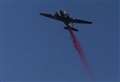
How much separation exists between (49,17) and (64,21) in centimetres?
548

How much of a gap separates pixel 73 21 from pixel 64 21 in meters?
2.12

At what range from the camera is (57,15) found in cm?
9956

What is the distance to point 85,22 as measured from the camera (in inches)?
4109

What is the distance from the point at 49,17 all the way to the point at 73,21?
18.8 feet

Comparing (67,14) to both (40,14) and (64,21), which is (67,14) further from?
(40,14)

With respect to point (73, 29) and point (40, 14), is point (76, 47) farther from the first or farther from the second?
point (40, 14)

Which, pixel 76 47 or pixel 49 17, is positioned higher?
pixel 49 17

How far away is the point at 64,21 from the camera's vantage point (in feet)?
328

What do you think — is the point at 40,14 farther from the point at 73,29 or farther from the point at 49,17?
the point at 73,29

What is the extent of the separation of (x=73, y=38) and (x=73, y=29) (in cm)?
306

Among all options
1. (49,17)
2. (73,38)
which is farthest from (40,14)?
(73,38)

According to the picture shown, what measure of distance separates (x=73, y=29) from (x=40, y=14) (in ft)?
29.1

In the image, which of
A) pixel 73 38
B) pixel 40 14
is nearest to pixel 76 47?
pixel 73 38

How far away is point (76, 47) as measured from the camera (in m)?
101
